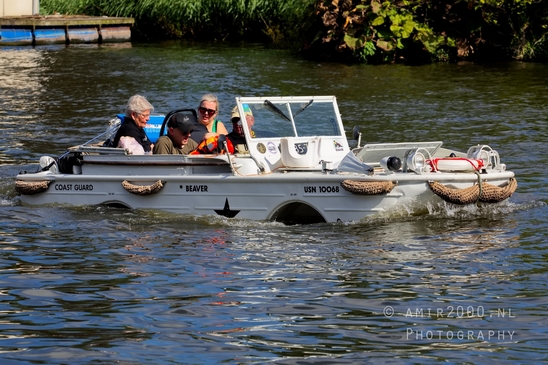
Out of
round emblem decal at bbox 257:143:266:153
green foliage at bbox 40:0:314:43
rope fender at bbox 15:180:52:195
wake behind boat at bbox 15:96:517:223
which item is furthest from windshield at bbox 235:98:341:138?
green foliage at bbox 40:0:314:43

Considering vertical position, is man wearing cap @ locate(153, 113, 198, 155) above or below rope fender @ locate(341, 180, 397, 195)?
above

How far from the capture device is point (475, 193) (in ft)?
39.3

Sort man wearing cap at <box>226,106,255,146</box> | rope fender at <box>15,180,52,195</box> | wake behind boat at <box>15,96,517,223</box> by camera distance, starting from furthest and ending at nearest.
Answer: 1. rope fender at <box>15,180,52,195</box>
2. man wearing cap at <box>226,106,255,146</box>
3. wake behind boat at <box>15,96,517,223</box>

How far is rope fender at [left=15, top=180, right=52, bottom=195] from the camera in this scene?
13.8 metres

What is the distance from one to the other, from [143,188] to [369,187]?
9.81 ft

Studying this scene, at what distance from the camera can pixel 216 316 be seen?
8.72 m

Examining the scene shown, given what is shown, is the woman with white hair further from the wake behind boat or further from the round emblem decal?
the round emblem decal

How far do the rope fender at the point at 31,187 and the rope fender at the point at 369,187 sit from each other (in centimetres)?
431

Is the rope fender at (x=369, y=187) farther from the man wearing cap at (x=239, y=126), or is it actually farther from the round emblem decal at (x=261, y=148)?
the man wearing cap at (x=239, y=126)

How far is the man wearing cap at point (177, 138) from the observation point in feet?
42.9

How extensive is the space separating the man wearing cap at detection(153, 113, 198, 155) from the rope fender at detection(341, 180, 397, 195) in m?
2.42

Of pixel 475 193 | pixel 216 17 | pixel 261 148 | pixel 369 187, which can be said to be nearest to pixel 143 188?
pixel 261 148

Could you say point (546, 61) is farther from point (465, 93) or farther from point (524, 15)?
point (465, 93)

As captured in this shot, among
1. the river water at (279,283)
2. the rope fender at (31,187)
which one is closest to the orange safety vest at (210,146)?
the river water at (279,283)
